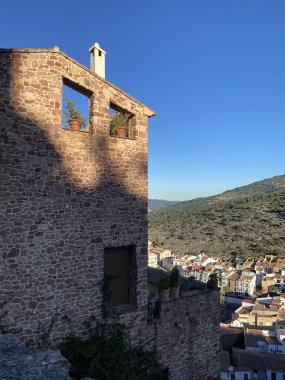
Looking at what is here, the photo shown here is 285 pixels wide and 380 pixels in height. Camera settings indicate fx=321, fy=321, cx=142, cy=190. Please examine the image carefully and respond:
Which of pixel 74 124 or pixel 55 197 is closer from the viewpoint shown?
pixel 55 197

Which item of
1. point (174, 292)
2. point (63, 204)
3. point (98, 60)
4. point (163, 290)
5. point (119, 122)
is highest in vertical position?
point (98, 60)

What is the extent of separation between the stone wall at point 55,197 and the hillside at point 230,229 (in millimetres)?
73667

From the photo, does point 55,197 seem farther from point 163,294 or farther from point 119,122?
point 163,294

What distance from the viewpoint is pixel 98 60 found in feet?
28.7

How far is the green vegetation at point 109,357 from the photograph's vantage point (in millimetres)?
6652

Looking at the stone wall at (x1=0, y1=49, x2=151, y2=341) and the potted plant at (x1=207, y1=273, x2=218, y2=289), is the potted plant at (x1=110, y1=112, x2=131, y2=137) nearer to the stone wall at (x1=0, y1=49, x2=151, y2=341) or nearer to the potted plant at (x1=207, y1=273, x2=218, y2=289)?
the stone wall at (x1=0, y1=49, x2=151, y2=341)

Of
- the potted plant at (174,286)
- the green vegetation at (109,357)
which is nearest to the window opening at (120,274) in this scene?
the green vegetation at (109,357)

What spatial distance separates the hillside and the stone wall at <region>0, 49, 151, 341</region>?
7367 cm

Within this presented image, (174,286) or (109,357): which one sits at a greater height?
(174,286)

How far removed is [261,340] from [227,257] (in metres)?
46.1

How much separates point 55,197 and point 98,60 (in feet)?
13.4

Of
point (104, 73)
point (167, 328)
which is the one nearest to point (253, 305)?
point (167, 328)

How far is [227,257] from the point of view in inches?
3130

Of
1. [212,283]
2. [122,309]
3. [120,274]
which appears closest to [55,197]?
[120,274]
